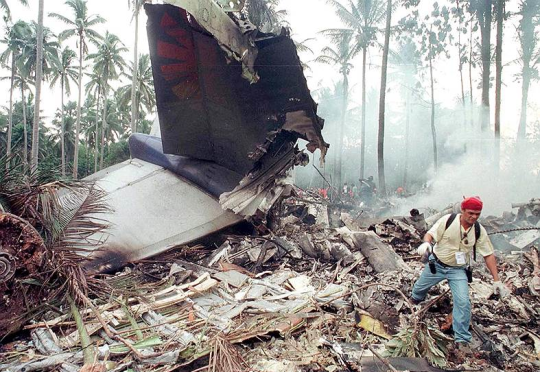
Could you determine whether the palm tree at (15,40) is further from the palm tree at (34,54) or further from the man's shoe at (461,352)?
the man's shoe at (461,352)

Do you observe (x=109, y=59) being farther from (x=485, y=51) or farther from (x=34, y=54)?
(x=485, y=51)

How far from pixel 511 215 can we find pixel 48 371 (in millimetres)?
9636

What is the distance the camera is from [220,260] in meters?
5.89

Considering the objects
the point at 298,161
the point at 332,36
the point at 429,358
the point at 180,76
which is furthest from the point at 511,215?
the point at 332,36

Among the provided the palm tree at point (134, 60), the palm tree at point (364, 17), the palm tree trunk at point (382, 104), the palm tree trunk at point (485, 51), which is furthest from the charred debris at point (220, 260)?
the palm tree at point (364, 17)

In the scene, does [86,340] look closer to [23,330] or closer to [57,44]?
[23,330]

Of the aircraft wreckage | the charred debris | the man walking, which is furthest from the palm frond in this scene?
the man walking

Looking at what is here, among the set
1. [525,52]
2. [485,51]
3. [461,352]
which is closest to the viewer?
[461,352]

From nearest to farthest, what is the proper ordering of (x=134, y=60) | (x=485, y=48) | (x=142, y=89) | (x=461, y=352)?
(x=461, y=352), (x=485, y=48), (x=134, y=60), (x=142, y=89)

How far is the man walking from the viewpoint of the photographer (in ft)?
11.6

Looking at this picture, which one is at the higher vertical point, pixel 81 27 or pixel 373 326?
pixel 81 27

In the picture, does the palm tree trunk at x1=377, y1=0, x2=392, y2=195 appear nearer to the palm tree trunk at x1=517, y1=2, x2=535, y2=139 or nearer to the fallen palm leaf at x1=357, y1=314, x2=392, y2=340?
the palm tree trunk at x1=517, y1=2, x2=535, y2=139

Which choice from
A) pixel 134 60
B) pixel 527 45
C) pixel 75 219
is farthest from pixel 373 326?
pixel 527 45

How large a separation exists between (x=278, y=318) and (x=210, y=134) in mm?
4570
